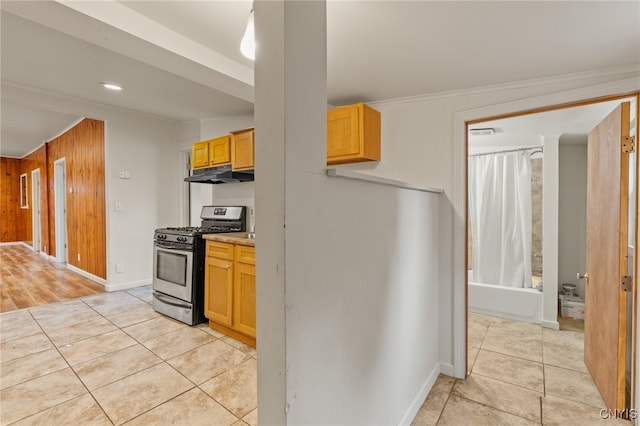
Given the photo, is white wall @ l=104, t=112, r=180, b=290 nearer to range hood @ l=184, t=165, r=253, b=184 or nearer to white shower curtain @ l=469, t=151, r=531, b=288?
range hood @ l=184, t=165, r=253, b=184

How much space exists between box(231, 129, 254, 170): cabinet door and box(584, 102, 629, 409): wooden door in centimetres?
305

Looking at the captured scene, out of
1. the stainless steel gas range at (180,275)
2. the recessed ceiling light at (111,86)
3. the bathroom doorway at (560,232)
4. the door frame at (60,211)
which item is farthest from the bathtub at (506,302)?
the door frame at (60,211)

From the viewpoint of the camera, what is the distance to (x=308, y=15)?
95 cm

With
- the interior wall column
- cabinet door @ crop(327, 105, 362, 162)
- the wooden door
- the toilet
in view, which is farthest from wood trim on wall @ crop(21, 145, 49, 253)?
the toilet

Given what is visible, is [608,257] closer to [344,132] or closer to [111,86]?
[344,132]

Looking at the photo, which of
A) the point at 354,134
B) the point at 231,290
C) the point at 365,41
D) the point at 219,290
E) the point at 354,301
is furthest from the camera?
the point at 219,290

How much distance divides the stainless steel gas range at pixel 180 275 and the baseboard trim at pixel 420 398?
2245mm

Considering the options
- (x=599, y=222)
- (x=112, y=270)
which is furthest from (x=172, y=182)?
(x=599, y=222)

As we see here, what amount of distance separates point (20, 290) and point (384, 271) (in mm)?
5275

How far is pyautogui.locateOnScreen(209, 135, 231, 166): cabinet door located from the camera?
3.68 meters

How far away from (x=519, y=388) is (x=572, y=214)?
2.83 metres

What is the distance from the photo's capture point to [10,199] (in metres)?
8.55

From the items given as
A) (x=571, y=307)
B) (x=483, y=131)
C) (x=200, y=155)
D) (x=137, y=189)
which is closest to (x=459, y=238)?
(x=483, y=131)

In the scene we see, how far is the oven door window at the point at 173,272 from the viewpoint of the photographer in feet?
10.3
